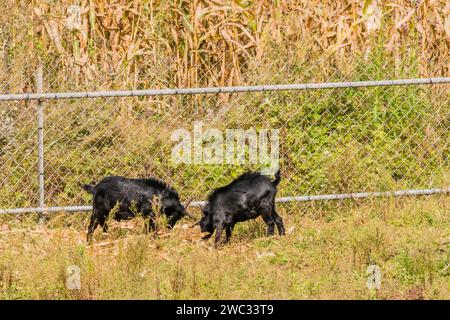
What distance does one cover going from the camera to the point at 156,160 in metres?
10.4

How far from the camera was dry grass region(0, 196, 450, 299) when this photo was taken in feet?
23.7

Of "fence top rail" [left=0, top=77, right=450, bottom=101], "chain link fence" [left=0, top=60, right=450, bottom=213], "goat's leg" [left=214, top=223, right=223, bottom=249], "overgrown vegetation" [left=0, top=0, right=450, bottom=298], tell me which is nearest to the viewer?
"overgrown vegetation" [left=0, top=0, right=450, bottom=298]

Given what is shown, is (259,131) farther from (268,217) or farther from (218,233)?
(218,233)

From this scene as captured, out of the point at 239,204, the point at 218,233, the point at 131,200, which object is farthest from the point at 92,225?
the point at 239,204

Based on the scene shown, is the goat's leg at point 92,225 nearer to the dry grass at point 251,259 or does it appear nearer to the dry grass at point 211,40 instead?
the dry grass at point 251,259


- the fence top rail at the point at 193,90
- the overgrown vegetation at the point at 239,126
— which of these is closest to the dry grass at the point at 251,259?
the overgrown vegetation at the point at 239,126

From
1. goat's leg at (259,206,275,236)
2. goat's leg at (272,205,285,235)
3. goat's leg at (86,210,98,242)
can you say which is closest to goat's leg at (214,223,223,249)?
goat's leg at (259,206,275,236)

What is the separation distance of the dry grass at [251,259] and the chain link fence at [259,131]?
1.54 feet

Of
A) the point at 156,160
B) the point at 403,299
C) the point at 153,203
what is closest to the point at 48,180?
the point at 156,160

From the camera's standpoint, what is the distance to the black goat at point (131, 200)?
905 cm

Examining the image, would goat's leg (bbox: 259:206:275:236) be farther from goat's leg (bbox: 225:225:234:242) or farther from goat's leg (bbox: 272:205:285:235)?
goat's leg (bbox: 225:225:234:242)

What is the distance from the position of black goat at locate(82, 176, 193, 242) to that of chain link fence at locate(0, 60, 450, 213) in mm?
1047

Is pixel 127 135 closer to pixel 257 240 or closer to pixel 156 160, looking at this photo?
pixel 156 160
